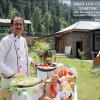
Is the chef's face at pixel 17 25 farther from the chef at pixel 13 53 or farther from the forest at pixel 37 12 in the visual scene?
the forest at pixel 37 12

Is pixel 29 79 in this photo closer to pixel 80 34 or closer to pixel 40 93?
pixel 40 93

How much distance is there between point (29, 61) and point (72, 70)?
61 cm

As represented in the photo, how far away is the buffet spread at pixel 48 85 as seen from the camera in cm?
257

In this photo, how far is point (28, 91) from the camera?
8.45 feet

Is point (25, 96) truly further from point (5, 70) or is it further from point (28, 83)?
point (5, 70)

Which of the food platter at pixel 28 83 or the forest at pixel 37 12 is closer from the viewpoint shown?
the food platter at pixel 28 83

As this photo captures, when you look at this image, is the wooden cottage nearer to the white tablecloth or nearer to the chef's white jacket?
the chef's white jacket

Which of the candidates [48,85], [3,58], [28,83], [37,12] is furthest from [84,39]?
[37,12]

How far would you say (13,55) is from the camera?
11.9ft

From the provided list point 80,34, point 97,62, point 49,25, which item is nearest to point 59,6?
point 49,25

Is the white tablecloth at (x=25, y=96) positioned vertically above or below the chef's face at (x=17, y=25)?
below

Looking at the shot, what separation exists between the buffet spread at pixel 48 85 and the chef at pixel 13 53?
295 millimetres

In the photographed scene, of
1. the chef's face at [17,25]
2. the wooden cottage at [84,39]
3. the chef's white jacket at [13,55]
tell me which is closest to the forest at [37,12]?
the wooden cottage at [84,39]

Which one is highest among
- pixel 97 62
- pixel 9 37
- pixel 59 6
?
pixel 59 6
